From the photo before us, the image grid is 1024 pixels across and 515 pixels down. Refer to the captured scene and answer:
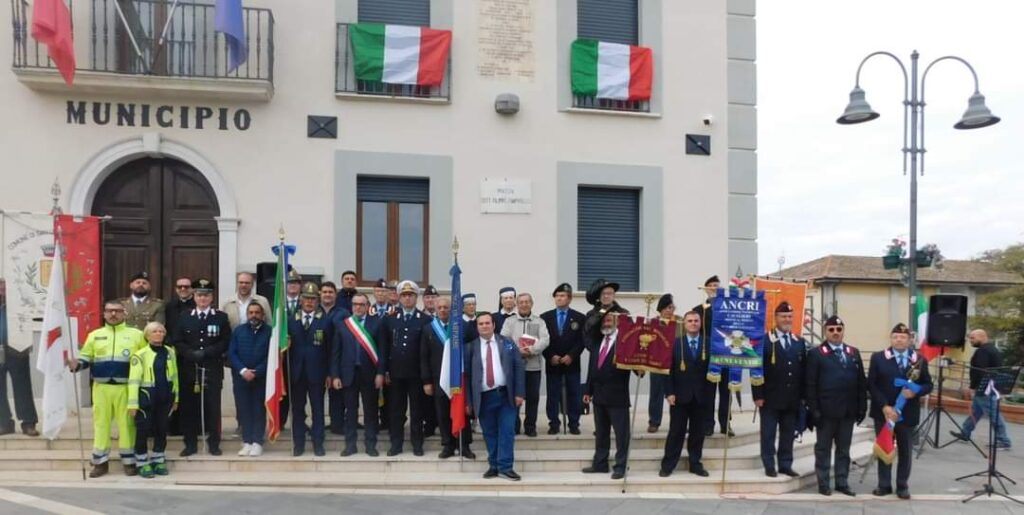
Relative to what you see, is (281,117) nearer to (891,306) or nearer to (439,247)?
(439,247)

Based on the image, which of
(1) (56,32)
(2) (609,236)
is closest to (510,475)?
(2) (609,236)

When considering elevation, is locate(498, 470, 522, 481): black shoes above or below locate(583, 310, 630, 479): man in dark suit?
below

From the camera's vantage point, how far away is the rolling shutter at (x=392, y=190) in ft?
38.8

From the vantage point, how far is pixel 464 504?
798 centimetres

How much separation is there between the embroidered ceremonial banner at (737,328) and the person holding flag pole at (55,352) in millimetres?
7093

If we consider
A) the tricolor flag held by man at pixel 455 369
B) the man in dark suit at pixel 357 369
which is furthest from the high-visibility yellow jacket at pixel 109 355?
the tricolor flag held by man at pixel 455 369

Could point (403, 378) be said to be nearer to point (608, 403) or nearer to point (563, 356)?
point (563, 356)

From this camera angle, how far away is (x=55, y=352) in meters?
8.99

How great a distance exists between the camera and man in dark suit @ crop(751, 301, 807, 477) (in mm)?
9000

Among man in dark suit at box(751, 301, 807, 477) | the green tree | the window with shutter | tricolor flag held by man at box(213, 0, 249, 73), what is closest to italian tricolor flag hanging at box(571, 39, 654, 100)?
the window with shutter

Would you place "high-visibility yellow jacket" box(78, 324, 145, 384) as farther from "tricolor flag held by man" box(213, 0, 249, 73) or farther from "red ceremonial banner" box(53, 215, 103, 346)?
"tricolor flag held by man" box(213, 0, 249, 73)

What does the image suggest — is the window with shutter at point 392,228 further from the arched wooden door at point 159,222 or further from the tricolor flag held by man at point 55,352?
the tricolor flag held by man at point 55,352

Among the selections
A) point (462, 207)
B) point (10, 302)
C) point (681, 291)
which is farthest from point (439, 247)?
point (10, 302)

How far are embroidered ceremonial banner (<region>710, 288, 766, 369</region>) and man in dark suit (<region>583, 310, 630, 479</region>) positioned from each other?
1093 millimetres
